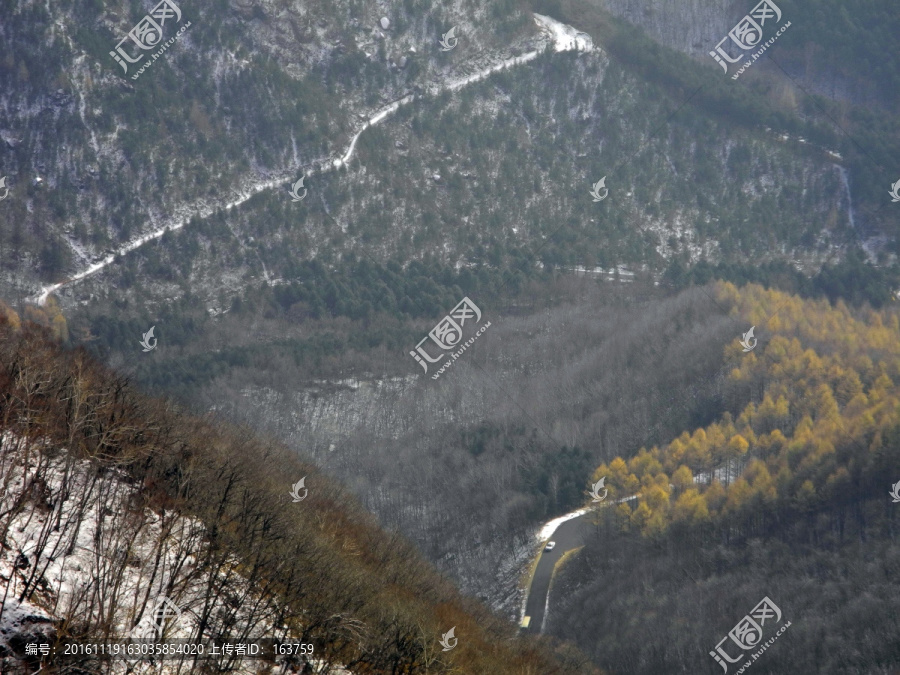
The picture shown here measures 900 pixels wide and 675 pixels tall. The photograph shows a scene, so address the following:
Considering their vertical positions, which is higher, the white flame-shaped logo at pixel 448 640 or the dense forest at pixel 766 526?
the white flame-shaped logo at pixel 448 640

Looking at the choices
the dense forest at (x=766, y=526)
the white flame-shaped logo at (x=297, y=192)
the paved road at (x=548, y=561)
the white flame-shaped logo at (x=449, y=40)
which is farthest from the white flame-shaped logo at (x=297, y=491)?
the white flame-shaped logo at (x=449, y=40)

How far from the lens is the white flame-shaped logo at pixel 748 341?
104m

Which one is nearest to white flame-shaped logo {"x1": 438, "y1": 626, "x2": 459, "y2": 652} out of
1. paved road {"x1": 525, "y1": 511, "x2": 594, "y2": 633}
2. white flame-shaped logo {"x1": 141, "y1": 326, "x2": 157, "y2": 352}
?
paved road {"x1": 525, "y1": 511, "x2": 594, "y2": 633}

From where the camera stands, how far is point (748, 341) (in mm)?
105000

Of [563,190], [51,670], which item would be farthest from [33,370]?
[563,190]

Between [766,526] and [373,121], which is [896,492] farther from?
[373,121]

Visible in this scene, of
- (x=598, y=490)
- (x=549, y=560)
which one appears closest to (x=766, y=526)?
(x=598, y=490)

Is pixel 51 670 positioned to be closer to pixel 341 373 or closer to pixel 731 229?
pixel 341 373

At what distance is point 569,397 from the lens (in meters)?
108

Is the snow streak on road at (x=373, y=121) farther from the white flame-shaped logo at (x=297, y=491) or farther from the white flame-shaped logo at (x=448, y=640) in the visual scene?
the white flame-shaped logo at (x=448, y=640)

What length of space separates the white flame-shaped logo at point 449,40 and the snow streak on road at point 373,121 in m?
4.72

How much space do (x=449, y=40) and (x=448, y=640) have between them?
112308 mm

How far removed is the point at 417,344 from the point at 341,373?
32.6ft

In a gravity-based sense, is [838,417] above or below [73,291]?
below
